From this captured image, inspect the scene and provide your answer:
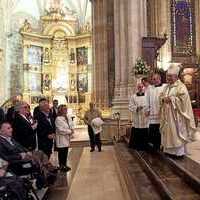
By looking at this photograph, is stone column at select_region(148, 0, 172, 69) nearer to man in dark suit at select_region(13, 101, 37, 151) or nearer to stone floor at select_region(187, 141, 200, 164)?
stone floor at select_region(187, 141, 200, 164)

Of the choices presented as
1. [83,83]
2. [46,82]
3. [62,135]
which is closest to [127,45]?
[62,135]

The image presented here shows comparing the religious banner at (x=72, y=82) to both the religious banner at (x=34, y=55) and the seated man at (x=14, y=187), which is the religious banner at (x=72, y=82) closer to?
the religious banner at (x=34, y=55)

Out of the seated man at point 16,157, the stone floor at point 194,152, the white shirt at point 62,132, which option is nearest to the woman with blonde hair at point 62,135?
the white shirt at point 62,132

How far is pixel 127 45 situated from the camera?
1498cm

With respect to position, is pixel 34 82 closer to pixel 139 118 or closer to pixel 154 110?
pixel 139 118

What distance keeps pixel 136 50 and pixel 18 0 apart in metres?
19.7

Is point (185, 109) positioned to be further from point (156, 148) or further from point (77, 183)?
point (77, 183)

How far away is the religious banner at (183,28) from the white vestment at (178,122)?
14420 millimetres

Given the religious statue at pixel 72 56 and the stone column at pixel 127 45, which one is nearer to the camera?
the stone column at pixel 127 45

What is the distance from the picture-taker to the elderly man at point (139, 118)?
9070mm

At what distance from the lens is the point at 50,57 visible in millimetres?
31500

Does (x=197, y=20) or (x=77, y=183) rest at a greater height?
(x=197, y=20)

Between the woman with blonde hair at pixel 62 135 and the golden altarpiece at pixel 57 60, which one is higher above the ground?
the golden altarpiece at pixel 57 60

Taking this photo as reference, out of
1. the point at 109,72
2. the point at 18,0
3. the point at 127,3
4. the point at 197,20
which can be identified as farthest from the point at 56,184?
the point at 18,0
